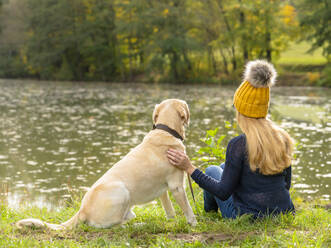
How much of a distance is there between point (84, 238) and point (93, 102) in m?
22.6

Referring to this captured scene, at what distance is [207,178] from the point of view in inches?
165

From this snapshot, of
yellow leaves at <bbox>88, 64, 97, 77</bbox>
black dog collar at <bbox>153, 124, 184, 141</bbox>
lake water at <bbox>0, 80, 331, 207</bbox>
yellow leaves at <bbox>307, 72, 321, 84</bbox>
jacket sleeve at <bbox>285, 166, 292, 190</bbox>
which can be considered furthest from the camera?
yellow leaves at <bbox>88, 64, 97, 77</bbox>

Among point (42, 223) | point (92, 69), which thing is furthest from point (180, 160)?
point (92, 69)

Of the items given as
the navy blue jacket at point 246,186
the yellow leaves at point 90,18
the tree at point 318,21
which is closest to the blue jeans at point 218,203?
the navy blue jacket at point 246,186

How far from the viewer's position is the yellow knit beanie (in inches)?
151

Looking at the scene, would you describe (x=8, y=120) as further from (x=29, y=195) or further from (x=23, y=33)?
(x=23, y=33)

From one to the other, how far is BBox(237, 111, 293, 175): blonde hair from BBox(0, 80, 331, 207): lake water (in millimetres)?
3066

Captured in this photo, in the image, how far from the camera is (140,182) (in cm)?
451

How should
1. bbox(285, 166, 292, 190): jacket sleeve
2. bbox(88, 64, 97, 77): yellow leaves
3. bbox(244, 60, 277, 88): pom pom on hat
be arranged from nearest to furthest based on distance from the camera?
bbox(244, 60, 277, 88): pom pom on hat
bbox(285, 166, 292, 190): jacket sleeve
bbox(88, 64, 97, 77): yellow leaves

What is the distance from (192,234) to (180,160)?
78 cm

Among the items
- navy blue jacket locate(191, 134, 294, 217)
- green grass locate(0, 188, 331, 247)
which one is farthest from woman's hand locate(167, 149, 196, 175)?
green grass locate(0, 188, 331, 247)

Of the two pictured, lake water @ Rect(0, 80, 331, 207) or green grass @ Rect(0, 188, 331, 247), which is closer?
green grass @ Rect(0, 188, 331, 247)

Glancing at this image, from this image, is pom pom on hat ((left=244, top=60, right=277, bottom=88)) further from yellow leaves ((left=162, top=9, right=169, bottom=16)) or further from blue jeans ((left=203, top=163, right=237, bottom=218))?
yellow leaves ((left=162, top=9, right=169, bottom=16))

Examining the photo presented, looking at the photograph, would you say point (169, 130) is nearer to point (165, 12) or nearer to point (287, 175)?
Answer: point (287, 175)
